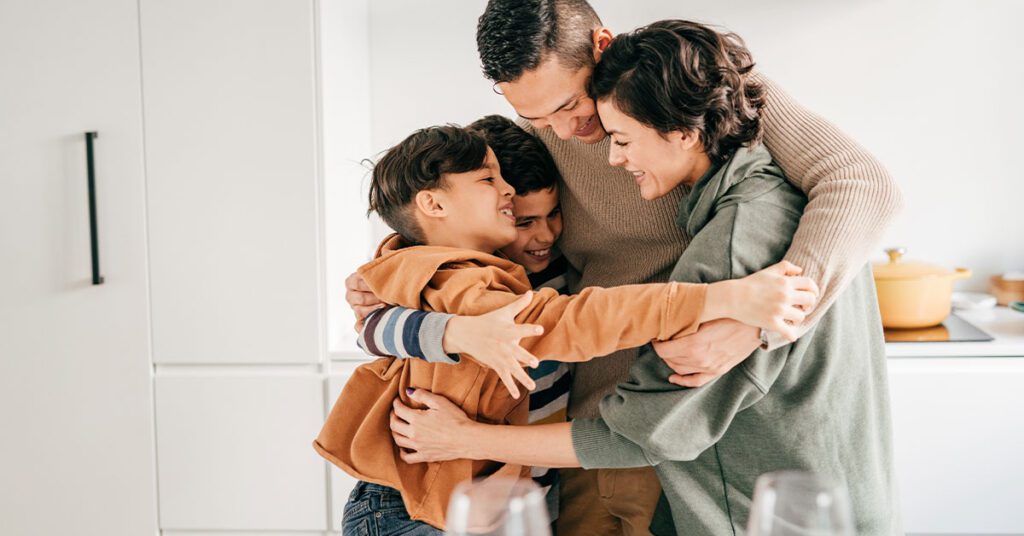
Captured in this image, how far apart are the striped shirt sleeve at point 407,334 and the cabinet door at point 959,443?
121 centimetres

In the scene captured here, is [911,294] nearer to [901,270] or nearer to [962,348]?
[901,270]

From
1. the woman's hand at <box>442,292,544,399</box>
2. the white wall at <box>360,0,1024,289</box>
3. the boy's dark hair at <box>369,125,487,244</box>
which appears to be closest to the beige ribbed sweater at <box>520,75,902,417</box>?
the boy's dark hair at <box>369,125,487,244</box>

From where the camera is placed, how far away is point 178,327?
2.11 m

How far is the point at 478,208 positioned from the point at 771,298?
55 centimetres

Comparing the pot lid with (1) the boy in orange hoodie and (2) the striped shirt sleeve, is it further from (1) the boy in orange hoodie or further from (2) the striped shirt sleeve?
(2) the striped shirt sleeve

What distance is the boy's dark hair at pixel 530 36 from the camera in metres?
1.37

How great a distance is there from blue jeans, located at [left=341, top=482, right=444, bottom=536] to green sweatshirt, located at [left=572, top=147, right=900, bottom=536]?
0.29m

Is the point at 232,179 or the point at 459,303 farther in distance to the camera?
the point at 232,179

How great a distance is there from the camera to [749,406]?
1.20 meters

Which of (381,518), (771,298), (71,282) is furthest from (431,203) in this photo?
(71,282)

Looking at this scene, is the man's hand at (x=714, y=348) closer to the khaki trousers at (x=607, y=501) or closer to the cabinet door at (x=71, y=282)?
the khaki trousers at (x=607, y=501)

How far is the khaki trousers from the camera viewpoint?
1426mm

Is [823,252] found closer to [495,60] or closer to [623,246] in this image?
[623,246]

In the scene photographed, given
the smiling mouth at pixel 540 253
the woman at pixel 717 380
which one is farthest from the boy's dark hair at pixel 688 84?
the smiling mouth at pixel 540 253
